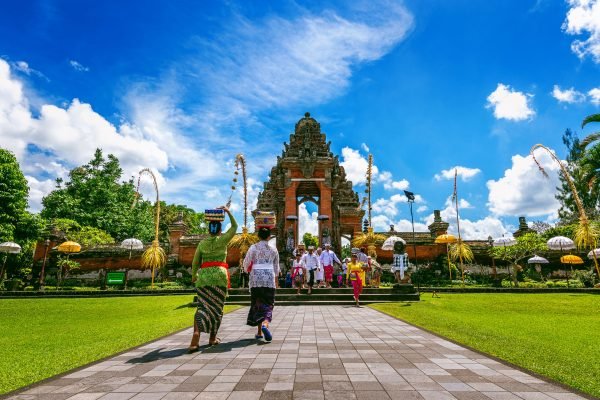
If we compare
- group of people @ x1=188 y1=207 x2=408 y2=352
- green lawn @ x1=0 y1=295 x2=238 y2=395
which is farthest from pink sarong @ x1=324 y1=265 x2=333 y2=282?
group of people @ x1=188 y1=207 x2=408 y2=352

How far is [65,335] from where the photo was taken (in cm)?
694

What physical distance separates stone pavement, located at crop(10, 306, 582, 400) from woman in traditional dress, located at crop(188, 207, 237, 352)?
428mm

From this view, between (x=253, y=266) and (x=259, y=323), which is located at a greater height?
(x=253, y=266)

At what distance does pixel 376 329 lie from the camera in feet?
23.9

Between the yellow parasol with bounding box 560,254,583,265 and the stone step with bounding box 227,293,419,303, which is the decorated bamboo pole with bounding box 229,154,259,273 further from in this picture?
the yellow parasol with bounding box 560,254,583,265

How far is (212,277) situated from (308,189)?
2068 cm

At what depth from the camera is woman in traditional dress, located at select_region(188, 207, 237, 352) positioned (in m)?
5.54

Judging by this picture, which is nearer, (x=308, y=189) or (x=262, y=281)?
(x=262, y=281)

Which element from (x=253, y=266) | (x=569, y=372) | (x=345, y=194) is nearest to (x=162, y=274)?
(x=345, y=194)

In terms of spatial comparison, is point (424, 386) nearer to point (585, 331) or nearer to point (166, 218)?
point (585, 331)

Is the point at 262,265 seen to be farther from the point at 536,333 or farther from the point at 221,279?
the point at 536,333

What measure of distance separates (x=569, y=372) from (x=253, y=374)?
366 cm

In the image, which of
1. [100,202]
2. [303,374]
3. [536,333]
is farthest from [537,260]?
[100,202]

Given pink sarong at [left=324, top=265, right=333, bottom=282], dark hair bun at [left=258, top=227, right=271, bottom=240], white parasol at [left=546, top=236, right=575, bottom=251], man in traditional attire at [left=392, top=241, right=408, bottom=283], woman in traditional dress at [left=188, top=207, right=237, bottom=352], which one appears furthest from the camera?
white parasol at [left=546, top=236, right=575, bottom=251]
